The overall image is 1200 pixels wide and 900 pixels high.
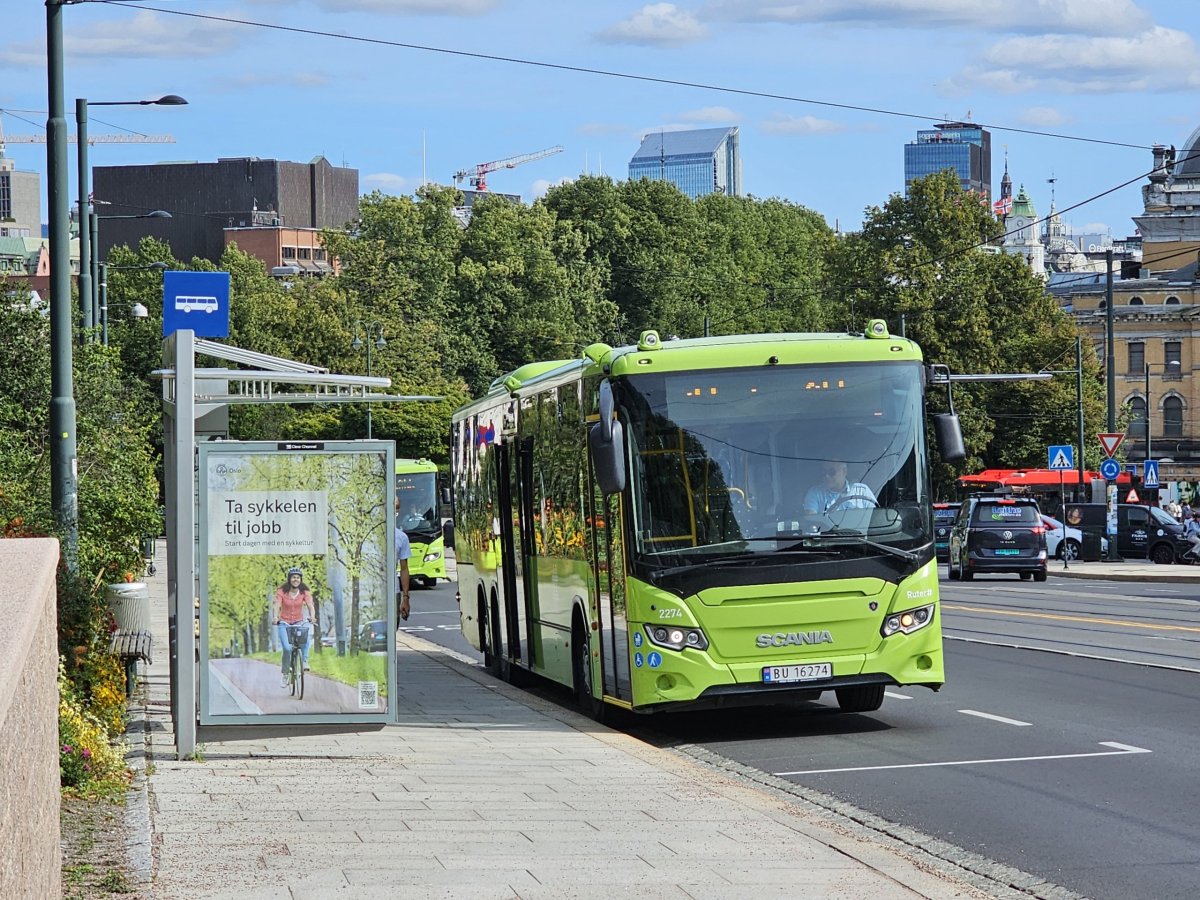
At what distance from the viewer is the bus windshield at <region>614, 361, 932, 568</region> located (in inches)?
560

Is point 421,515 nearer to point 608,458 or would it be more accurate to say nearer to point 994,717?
point 994,717

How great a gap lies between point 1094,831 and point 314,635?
524cm

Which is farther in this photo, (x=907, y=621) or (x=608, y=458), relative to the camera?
(x=907, y=621)

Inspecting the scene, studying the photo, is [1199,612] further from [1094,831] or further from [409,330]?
[409,330]

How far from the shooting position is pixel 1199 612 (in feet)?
95.0

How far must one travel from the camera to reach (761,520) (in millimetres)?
14227

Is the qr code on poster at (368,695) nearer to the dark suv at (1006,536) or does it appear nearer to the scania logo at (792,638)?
the scania logo at (792,638)

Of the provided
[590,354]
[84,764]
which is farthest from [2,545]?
[590,354]

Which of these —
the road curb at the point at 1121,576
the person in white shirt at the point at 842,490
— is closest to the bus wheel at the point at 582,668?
the person in white shirt at the point at 842,490

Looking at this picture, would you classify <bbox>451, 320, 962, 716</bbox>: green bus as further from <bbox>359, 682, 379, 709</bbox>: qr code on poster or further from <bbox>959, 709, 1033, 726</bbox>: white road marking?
<bbox>359, 682, 379, 709</bbox>: qr code on poster

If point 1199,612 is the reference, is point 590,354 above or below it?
above

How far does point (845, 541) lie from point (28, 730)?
10169 millimetres

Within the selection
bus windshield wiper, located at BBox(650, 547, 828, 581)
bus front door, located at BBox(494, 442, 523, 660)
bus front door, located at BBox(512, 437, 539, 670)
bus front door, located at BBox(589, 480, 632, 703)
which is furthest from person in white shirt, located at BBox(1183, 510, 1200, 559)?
bus windshield wiper, located at BBox(650, 547, 828, 581)

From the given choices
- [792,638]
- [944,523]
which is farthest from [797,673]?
[944,523]
